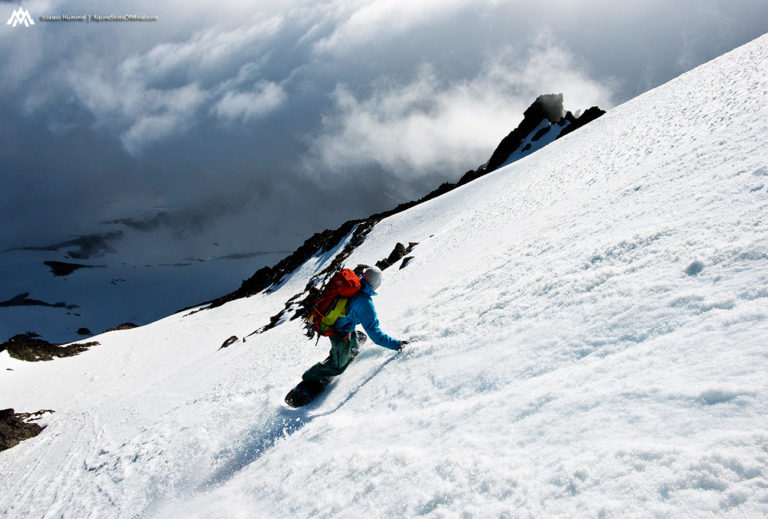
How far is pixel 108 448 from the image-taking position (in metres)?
8.46

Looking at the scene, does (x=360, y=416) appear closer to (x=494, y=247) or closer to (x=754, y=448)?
(x=754, y=448)

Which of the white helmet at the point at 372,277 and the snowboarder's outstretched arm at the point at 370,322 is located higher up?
the white helmet at the point at 372,277

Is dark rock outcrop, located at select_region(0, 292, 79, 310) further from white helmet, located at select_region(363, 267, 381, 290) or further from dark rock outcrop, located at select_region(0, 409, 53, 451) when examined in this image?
white helmet, located at select_region(363, 267, 381, 290)

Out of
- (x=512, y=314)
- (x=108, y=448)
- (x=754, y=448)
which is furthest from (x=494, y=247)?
(x=108, y=448)

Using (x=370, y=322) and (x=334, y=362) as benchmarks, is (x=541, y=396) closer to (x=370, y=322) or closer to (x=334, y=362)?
(x=370, y=322)

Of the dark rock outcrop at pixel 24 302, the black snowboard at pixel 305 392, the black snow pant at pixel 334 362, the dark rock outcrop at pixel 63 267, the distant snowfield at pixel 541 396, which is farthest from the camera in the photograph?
the dark rock outcrop at pixel 63 267

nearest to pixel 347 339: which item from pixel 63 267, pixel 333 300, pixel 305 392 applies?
pixel 333 300

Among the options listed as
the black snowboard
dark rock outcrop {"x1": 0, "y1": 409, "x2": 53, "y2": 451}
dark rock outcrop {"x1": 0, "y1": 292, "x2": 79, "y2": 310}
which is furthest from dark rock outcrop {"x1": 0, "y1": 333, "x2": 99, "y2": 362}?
dark rock outcrop {"x1": 0, "y1": 292, "x2": 79, "y2": 310}

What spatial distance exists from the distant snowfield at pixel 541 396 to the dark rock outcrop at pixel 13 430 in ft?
9.04

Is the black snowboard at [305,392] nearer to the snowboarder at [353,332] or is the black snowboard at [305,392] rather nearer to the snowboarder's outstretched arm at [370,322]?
the snowboarder at [353,332]

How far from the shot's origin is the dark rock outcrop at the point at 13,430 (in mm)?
13062

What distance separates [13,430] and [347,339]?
14709 millimetres

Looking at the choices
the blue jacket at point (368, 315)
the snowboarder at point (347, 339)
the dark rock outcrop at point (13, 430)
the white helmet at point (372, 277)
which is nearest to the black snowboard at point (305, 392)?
the snowboarder at point (347, 339)

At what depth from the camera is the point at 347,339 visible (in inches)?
256
